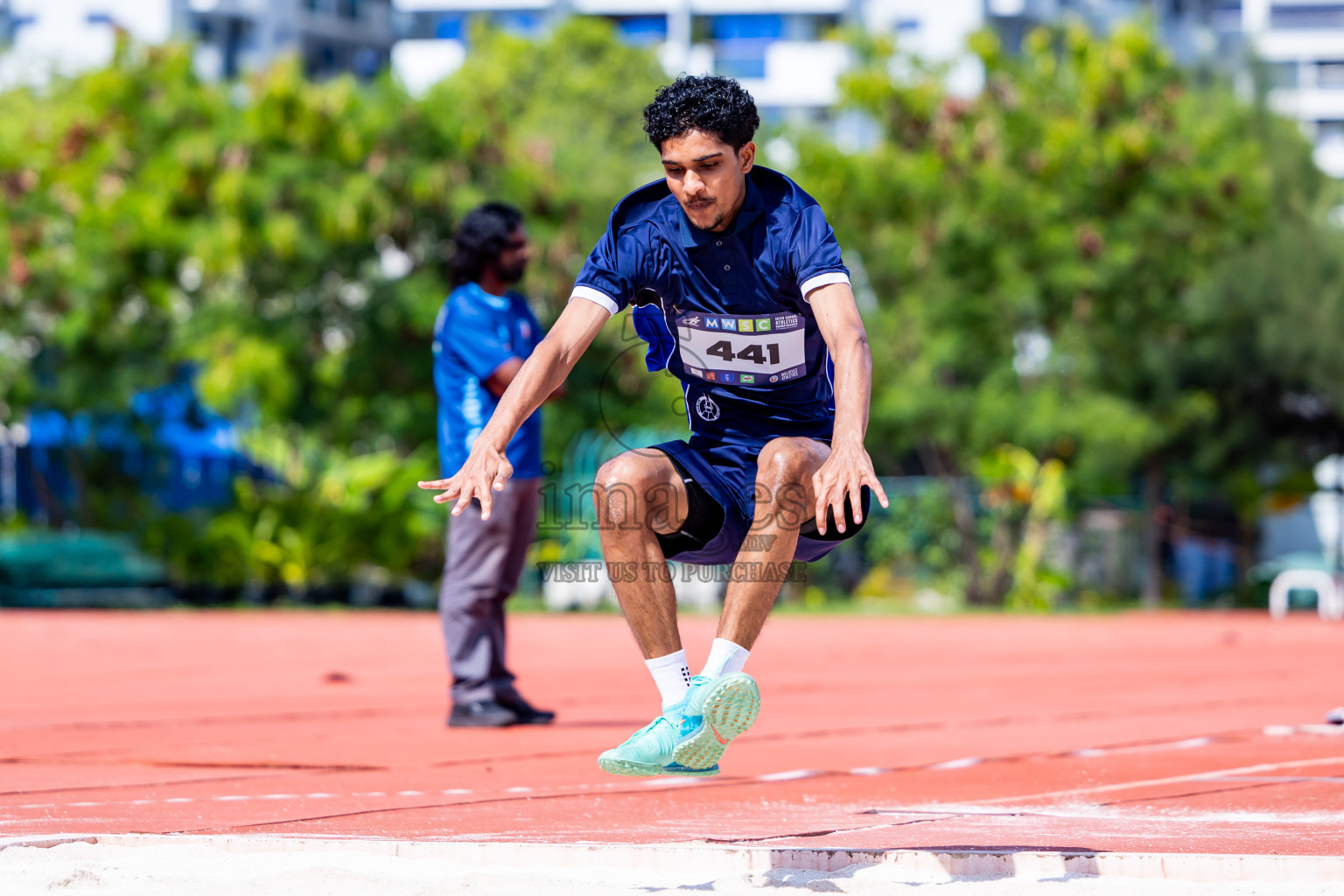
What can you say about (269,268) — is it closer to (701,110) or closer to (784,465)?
(701,110)

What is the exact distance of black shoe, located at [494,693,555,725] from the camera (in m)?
6.74

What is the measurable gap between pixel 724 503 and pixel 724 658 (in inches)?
17.8

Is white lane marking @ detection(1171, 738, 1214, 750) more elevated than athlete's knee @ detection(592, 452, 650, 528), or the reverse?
athlete's knee @ detection(592, 452, 650, 528)

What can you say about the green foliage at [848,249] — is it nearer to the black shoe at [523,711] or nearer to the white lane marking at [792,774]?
the black shoe at [523,711]

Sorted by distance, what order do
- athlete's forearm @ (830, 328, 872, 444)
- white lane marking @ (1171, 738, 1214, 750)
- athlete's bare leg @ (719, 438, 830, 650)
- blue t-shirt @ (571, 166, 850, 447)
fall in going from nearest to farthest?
athlete's forearm @ (830, 328, 872, 444) → athlete's bare leg @ (719, 438, 830, 650) → blue t-shirt @ (571, 166, 850, 447) → white lane marking @ (1171, 738, 1214, 750)

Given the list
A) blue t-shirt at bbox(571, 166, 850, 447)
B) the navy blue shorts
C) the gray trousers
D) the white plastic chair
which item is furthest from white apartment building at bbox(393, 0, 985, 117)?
the navy blue shorts

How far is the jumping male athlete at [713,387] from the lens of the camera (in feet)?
12.4

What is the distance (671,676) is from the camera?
407 cm

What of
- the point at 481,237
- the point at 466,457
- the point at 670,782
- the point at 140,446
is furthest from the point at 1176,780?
the point at 140,446

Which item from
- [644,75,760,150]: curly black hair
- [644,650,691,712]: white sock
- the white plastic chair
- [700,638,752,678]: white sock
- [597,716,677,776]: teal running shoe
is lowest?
the white plastic chair

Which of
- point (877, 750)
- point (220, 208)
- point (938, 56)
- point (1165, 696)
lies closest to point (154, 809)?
point (877, 750)

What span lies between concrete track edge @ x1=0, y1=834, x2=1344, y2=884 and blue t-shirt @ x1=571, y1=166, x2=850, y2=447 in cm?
121

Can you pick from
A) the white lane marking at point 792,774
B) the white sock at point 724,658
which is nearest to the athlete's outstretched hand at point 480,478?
the white sock at point 724,658

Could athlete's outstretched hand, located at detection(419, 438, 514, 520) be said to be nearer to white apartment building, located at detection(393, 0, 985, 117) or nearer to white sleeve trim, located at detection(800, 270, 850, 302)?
white sleeve trim, located at detection(800, 270, 850, 302)
